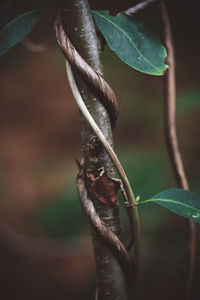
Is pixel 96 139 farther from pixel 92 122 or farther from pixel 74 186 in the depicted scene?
pixel 74 186

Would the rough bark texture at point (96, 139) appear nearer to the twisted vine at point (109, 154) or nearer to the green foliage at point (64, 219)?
the twisted vine at point (109, 154)

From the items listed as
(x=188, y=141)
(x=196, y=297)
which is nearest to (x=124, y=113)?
(x=188, y=141)

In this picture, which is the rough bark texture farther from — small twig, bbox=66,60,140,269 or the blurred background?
the blurred background

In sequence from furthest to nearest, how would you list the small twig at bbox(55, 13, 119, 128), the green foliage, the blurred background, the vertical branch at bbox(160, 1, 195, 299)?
the green foliage < the blurred background < the vertical branch at bbox(160, 1, 195, 299) < the small twig at bbox(55, 13, 119, 128)

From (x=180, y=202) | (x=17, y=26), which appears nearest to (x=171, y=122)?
(x=180, y=202)

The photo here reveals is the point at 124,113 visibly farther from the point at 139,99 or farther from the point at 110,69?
the point at 110,69

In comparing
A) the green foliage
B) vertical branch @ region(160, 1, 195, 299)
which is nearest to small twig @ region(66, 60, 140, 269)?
vertical branch @ region(160, 1, 195, 299)
